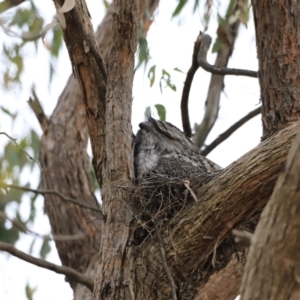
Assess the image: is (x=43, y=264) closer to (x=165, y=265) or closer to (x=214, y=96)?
(x=165, y=265)

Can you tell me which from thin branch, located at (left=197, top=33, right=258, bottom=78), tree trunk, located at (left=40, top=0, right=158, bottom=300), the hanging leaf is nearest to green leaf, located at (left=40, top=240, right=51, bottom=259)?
tree trunk, located at (left=40, top=0, right=158, bottom=300)

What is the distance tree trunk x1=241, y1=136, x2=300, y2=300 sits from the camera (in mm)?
1482

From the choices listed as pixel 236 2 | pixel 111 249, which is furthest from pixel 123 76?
pixel 236 2

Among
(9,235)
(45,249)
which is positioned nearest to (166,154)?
(9,235)

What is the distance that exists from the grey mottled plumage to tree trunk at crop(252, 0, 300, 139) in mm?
383

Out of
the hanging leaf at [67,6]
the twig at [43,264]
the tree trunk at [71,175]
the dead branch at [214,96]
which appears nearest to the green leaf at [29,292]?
the tree trunk at [71,175]

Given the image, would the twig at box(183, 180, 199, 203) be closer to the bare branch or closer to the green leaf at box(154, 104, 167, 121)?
the bare branch

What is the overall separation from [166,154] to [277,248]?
6.14 ft

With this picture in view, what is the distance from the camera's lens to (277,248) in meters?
1.50

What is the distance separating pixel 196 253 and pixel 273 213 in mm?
979

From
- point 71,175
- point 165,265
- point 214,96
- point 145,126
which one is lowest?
point 165,265

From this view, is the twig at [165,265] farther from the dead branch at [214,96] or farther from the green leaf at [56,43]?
the green leaf at [56,43]

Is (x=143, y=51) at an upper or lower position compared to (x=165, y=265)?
upper

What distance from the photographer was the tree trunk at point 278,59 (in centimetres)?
306
